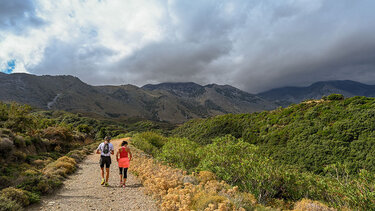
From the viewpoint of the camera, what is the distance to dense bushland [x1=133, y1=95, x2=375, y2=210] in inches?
328

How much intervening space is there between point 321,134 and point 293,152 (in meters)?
4.54

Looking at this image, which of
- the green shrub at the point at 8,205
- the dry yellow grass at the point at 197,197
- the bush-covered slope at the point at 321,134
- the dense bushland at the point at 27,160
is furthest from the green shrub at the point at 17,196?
the bush-covered slope at the point at 321,134

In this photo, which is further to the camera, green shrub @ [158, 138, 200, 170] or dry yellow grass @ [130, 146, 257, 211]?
green shrub @ [158, 138, 200, 170]

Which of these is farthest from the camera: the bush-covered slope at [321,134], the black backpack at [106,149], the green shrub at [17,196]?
the bush-covered slope at [321,134]

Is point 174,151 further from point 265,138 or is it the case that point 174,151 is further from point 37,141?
point 265,138

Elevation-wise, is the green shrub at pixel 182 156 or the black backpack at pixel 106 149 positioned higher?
the black backpack at pixel 106 149

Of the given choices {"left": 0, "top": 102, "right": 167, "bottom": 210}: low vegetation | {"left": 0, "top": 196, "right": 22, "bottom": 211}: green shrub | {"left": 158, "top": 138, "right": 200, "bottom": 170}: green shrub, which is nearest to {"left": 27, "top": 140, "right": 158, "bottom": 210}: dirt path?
{"left": 0, "top": 102, "right": 167, "bottom": 210}: low vegetation

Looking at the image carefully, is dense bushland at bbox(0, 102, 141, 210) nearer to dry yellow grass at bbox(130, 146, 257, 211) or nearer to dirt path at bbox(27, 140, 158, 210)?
dirt path at bbox(27, 140, 158, 210)

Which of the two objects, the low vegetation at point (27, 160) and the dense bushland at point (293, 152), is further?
the dense bushland at point (293, 152)

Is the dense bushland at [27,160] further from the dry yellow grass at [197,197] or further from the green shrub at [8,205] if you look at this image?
the dry yellow grass at [197,197]

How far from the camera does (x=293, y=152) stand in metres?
27.0

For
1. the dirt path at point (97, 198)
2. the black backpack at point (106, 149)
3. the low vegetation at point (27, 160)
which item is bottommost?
the dirt path at point (97, 198)

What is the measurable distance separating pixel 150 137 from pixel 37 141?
14.1 metres

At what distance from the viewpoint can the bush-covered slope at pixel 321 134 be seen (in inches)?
832
